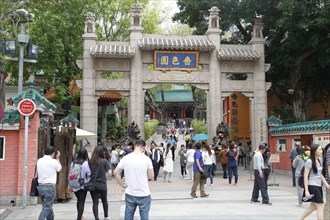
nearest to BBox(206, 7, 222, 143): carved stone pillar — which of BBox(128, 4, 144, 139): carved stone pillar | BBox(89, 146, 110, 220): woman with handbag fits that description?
BBox(128, 4, 144, 139): carved stone pillar

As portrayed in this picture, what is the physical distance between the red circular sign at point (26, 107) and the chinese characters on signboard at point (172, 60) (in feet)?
38.4

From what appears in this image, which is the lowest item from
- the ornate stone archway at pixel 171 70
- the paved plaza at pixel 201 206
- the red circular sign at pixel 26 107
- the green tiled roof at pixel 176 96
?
the paved plaza at pixel 201 206

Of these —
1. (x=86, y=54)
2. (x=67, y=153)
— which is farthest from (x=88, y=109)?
(x=67, y=153)

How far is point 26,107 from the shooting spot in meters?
10.7

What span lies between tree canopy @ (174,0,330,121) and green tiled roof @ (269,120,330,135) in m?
3.99

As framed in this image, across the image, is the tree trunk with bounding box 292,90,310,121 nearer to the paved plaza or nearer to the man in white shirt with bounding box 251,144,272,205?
the paved plaza

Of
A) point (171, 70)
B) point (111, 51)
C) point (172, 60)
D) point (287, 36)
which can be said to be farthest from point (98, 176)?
point (287, 36)

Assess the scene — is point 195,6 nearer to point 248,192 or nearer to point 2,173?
point 248,192

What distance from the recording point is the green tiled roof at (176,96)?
56.4 metres

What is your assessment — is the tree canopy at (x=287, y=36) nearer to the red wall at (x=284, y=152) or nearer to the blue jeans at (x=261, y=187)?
the red wall at (x=284, y=152)

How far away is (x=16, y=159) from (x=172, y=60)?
1227cm

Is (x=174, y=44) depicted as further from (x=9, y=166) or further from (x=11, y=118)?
(x=9, y=166)

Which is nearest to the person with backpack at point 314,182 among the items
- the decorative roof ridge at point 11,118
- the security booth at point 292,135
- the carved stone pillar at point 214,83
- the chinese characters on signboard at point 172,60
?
the decorative roof ridge at point 11,118

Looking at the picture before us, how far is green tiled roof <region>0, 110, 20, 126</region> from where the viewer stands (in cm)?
1112
